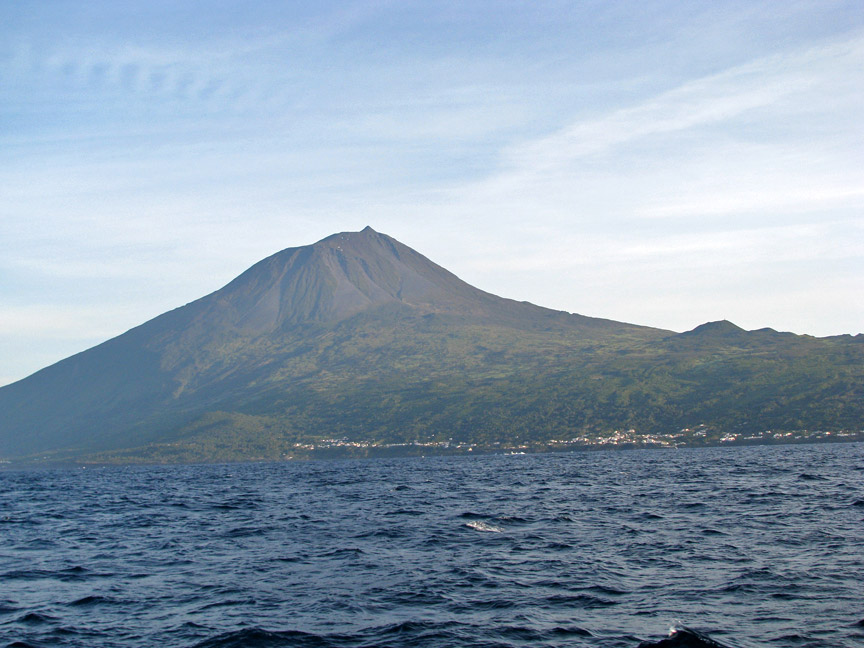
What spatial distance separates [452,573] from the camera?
38.1m

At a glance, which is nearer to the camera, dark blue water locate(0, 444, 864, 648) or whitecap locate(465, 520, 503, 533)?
dark blue water locate(0, 444, 864, 648)

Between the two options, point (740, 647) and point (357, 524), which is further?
point (357, 524)

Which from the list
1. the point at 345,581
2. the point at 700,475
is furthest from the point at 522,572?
the point at 700,475

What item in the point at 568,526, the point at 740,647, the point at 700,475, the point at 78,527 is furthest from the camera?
the point at 700,475

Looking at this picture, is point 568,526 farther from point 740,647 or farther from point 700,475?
point 700,475

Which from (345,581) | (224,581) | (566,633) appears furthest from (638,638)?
(224,581)

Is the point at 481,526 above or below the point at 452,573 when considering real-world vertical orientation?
below

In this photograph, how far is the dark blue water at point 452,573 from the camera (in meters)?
27.7

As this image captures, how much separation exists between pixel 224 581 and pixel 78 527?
32.0 m

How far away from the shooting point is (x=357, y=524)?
58625 mm

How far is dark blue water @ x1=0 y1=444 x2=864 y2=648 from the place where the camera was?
1089 inches

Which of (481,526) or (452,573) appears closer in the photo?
(452,573)

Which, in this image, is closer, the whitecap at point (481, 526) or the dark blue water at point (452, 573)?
the dark blue water at point (452, 573)

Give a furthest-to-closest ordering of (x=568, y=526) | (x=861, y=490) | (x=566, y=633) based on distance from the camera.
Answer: (x=861, y=490) → (x=568, y=526) → (x=566, y=633)
